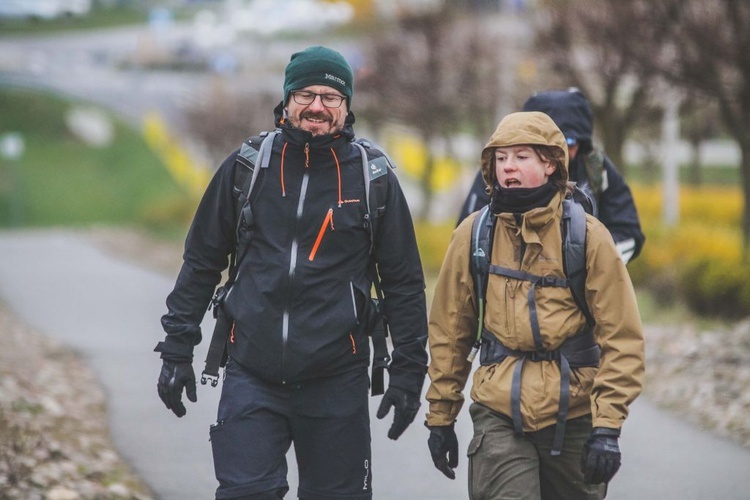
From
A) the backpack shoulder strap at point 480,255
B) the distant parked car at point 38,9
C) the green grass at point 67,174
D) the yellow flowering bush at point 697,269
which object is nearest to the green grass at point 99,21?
the green grass at point 67,174

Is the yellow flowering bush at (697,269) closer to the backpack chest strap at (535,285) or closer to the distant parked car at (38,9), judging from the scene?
the distant parked car at (38,9)

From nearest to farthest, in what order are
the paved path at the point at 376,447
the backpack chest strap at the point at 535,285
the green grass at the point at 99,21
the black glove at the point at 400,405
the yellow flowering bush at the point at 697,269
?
the backpack chest strap at the point at 535,285 < the black glove at the point at 400,405 < the paved path at the point at 376,447 < the yellow flowering bush at the point at 697,269 < the green grass at the point at 99,21

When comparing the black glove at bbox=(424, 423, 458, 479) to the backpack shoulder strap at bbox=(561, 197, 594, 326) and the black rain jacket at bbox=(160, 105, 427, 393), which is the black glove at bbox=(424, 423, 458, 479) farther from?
the backpack shoulder strap at bbox=(561, 197, 594, 326)

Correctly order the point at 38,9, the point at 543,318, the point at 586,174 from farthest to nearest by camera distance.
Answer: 1. the point at 38,9
2. the point at 586,174
3. the point at 543,318

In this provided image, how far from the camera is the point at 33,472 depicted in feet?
20.5

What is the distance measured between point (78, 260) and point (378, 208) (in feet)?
75.2

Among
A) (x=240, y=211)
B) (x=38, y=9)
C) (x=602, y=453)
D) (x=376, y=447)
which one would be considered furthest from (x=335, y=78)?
(x=38, y=9)

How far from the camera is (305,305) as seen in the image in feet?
14.0

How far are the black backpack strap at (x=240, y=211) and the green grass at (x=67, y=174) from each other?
145ft

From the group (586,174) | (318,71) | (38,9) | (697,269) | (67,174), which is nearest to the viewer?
(318,71)

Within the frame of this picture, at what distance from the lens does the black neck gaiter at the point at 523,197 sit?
164 inches

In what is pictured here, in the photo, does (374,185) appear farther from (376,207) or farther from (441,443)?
(441,443)

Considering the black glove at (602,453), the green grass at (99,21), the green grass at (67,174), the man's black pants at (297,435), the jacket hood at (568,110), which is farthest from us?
the green grass at (99,21)

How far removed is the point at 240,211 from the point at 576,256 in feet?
3.71
